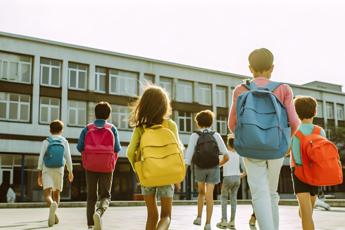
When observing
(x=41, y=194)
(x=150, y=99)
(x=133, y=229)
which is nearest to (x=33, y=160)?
(x=41, y=194)

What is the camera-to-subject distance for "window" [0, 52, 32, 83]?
3559 cm

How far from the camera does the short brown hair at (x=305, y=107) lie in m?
5.25

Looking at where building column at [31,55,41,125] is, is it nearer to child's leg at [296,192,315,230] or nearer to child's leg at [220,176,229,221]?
child's leg at [220,176,229,221]

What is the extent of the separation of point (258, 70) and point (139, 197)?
33578 millimetres

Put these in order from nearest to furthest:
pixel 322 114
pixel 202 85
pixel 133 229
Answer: pixel 133 229 → pixel 202 85 → pixel 322 114

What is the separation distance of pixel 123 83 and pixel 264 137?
126 ft

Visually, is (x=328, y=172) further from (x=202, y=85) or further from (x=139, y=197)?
(x=202, y=85)

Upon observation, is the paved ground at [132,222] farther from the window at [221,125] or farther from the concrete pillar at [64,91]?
the window at [221,125]

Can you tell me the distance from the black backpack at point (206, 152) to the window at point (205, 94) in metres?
Answer: 39.4

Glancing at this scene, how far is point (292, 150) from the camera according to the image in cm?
501

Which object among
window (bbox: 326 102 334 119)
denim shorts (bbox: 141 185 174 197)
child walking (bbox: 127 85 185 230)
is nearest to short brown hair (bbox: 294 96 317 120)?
child walking (bbox: 127 85 185 230)

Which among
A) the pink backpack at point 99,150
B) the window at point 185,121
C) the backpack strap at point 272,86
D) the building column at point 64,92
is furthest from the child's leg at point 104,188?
the window at point 185,121

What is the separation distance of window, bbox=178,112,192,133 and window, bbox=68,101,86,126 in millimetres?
9637

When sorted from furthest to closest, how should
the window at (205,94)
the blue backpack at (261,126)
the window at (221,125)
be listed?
1. the window at (221,125)
2. the window at (205,94)
3. the blue backpack at (261,126)
